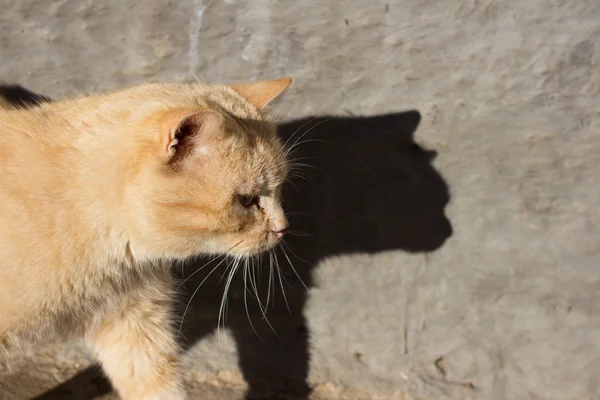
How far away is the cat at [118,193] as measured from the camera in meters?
1.59

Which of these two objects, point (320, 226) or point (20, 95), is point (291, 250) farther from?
point (20, 95)

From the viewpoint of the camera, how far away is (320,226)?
243cm

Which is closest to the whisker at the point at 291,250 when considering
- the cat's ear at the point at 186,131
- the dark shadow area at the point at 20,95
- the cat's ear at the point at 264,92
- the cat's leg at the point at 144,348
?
the cat's leg at the point at 144,348

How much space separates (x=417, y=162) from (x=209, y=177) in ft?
3.00

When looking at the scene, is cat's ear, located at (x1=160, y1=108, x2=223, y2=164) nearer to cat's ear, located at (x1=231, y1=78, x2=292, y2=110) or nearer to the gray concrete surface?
cat's ear, located at (x1=231, y1=78, x2=292, y2=110)

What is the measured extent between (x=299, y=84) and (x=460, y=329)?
3.73ft

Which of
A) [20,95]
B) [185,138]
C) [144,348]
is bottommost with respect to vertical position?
[144,348]

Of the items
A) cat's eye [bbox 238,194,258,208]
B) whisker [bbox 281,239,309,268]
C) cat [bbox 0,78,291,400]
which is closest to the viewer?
cat [bbox 0,78,291,400]

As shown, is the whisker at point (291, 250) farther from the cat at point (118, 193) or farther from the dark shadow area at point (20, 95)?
the dark shadow area at point (20, 95)

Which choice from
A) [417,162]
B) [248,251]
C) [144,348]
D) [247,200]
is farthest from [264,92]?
[144,348]

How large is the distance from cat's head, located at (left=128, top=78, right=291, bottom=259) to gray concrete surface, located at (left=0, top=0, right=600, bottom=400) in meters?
0.35

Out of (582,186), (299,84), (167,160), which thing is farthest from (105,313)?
(582,186)

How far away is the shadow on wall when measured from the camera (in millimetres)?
2246

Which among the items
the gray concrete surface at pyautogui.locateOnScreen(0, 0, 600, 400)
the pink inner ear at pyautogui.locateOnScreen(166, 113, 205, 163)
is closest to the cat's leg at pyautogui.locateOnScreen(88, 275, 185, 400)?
the gray concrete surface at pyautogui.locateOnScreen(0, 0, 600, 400)
